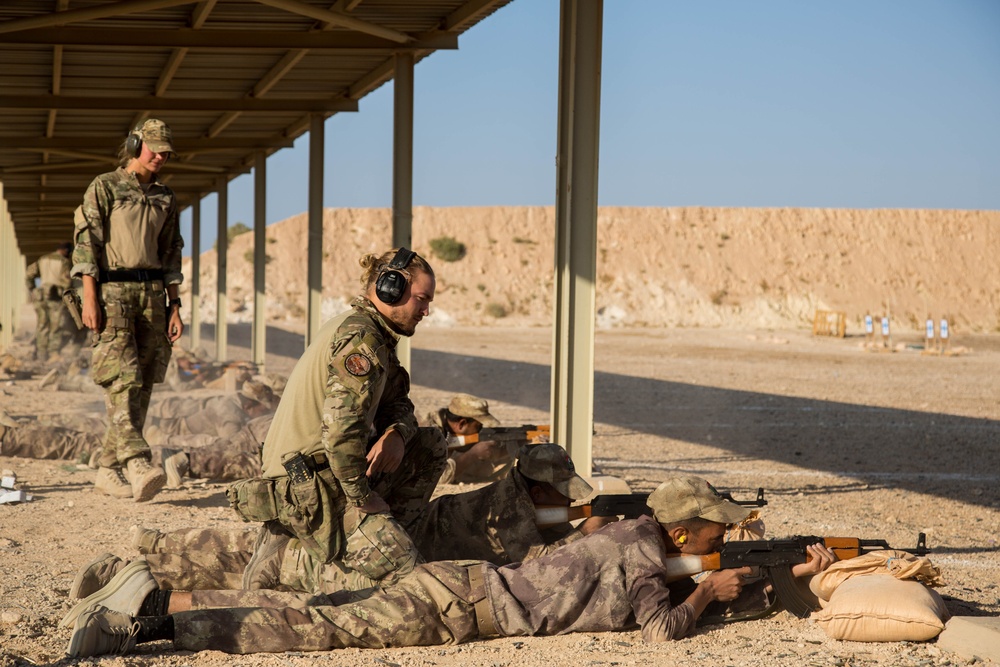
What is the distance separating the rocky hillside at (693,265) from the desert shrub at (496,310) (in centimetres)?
12

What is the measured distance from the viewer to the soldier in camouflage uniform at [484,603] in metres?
3.54

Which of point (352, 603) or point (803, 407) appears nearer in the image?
point (352, 603)

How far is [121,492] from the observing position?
6.24 meters

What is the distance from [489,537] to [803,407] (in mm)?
9984

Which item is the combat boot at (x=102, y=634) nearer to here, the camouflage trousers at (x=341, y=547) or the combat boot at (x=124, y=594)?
the combat boot at (x=124, y=594)

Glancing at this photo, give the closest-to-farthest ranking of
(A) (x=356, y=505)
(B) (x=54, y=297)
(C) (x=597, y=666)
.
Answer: (C) (x=597, y=666) → (A) (x=356, y=505) → (B) (x=54, y=297)

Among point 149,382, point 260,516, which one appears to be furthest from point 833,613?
point 149,382

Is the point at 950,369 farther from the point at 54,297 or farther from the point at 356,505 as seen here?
the point at 356,505

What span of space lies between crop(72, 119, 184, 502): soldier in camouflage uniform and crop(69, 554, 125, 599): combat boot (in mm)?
1768

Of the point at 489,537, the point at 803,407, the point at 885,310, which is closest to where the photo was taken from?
the point at 489,537

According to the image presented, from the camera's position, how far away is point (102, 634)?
3416 millimetres

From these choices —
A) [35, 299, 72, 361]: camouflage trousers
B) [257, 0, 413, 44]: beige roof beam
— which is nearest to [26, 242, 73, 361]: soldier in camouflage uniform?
[35, 299, 72, 361]: camouflage trousers

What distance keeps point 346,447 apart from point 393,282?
1.93 ft

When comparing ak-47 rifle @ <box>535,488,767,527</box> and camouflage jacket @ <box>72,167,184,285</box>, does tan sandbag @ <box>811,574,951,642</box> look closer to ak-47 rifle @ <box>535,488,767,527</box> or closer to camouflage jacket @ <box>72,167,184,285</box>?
ak-47 rifle @ <box>535,488,767,527</box>
